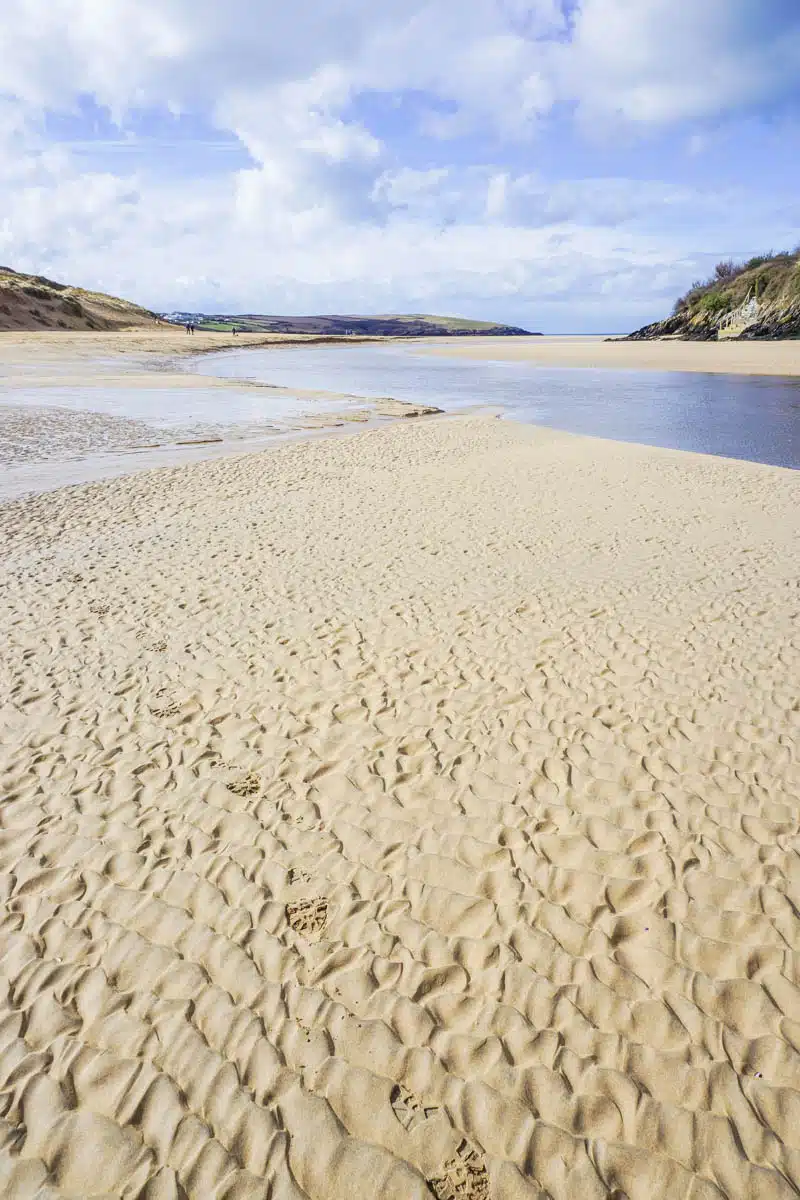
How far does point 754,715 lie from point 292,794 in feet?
14.6

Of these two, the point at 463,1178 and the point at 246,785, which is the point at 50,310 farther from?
the point at 463,1178

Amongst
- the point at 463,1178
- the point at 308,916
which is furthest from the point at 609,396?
the point at 463,1178

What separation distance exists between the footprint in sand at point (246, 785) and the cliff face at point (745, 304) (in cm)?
7614

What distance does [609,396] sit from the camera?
36.2 meters

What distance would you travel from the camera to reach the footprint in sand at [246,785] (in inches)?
227

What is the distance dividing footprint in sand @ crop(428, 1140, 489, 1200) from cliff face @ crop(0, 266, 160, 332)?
78683 millimetres

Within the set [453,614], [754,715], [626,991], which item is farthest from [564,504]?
[626,991]

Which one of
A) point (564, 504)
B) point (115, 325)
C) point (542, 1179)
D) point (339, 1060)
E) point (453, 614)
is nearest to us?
point (542, 1179)

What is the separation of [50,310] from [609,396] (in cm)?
6689

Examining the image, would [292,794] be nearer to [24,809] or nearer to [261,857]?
[261,857]

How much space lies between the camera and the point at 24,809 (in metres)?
5.63

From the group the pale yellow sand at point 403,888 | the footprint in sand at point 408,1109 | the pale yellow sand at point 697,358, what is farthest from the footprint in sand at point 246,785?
the pale yellow sand at point 697,358

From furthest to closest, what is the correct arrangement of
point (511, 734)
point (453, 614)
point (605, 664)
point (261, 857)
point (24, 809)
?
1. point (453, 614)
2. point (605, 664)
3. point (511, 734)
4. point (24, 809)
5. point (261, 857)

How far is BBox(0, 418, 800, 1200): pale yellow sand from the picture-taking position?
3365 millimetres
